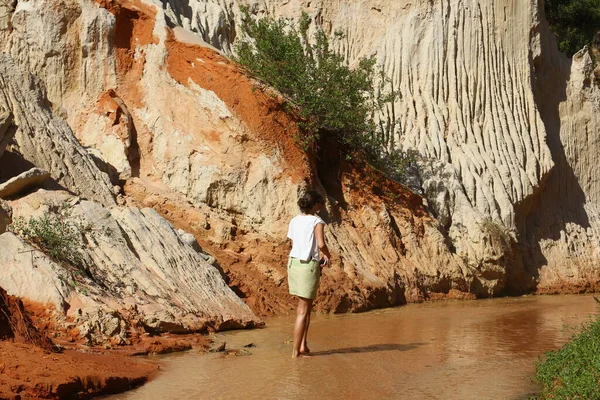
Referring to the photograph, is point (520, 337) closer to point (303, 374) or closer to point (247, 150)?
point (303, 374)

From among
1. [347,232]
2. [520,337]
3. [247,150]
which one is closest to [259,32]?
[247,150]

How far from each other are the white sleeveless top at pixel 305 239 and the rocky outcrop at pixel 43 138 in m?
5.06

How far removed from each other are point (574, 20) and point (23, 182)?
82.5ft

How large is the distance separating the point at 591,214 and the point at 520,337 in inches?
499

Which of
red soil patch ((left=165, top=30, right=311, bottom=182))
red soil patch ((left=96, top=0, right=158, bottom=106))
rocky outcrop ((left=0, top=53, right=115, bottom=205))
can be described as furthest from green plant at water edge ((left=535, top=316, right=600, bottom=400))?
red soil patch ((left=96, top=0, right=158, bottom=106))

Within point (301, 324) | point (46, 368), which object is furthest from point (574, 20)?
point (46, 368)

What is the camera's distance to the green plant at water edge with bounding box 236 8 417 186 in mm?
15234

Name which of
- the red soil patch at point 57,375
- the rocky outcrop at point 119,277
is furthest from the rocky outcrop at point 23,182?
the red soil patch at point 57,375

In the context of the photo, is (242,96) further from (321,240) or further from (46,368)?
(46,368)

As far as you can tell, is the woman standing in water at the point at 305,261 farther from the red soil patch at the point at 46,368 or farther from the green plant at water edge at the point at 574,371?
→ the green plant at water edge at the point at 574,371

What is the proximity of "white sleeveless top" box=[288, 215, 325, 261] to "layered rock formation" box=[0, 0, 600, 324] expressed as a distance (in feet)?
6.02

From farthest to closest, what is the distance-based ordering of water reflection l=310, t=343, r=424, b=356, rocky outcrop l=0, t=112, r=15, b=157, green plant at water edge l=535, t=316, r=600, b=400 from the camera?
1. rocky outcrop l=0, t=112, r=15, b=157
2. water reflection l=310, t=343, r=424, b=356
3. green plant at water edge l=535, t=316, r=600, b=400

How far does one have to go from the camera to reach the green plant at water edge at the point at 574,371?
604cm

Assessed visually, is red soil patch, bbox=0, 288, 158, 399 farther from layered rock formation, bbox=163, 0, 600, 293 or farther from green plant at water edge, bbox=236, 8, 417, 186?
layered rock formation, bbox=163, 0, 600, 293
